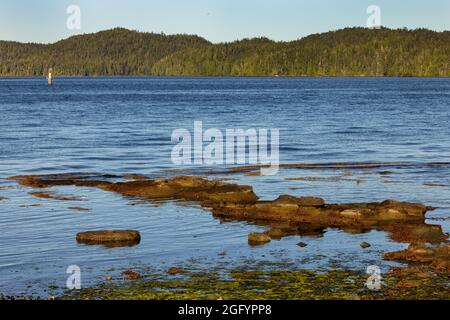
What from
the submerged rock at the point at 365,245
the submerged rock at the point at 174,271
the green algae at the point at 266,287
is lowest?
the green algae at the point at 266,287

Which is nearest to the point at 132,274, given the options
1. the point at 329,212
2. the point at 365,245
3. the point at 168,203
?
the point at 365,245

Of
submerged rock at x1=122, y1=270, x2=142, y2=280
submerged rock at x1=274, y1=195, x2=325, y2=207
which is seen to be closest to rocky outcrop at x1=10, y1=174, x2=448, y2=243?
submerged rock at x1=274, y1=195, x2=325, y2=207

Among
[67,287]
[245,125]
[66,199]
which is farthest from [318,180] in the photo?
[245,125]

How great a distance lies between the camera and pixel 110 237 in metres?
26.2

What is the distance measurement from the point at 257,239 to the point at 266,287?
5.94m

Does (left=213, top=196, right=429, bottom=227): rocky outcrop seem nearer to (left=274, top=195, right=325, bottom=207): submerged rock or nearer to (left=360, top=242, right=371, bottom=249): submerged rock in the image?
(left=274, top=195, right=325, bottom=207): submerged rock

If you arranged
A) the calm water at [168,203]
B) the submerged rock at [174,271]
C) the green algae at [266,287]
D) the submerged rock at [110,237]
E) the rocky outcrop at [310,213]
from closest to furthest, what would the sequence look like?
the green algae at [266,287]
the submerged rock at [174,271]
the calm water at [168,203]
the submerged rock at [110,237]
the rocky outcrop at [310,213]

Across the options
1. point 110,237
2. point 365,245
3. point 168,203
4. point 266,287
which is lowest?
point 266,287

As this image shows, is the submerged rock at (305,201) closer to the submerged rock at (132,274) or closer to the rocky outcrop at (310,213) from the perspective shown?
the rocky outcrop at (310,213)

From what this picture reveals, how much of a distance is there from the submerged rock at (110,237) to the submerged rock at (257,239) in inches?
146

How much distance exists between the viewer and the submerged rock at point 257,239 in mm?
26141

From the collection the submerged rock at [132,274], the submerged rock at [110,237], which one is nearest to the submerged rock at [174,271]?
the submerged rock at [132,274]

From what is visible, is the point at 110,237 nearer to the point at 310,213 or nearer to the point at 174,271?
the point at 174,271

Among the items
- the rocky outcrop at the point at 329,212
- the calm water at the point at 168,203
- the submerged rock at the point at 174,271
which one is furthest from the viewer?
the rocky outcrop at the point at 329,212
